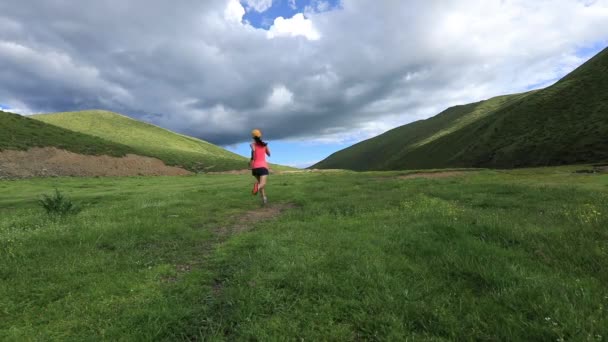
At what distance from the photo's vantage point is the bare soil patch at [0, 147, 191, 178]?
160ft

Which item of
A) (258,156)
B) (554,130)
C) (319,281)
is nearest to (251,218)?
(258,156)

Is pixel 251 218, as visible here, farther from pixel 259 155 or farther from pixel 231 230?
pixel 259 155

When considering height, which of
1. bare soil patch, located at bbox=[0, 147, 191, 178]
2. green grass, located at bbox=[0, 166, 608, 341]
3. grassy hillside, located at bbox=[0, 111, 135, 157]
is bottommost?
green grass, located at bbox=[0, 166, 608, 341]

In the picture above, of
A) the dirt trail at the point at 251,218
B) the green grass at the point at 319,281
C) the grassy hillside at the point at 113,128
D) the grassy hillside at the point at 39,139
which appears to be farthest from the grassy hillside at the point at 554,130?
the grassy hillside at the point at 39,139

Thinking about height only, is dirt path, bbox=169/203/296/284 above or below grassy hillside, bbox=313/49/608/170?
below

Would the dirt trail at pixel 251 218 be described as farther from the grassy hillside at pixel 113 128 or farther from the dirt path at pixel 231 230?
the grassy hillside at pixel 113 128

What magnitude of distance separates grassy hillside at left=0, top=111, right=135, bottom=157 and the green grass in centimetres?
5987

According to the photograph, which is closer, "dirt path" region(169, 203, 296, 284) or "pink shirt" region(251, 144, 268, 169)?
"dirt path" region(169, 203, 296, 284)

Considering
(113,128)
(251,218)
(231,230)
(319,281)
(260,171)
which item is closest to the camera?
(319,281)

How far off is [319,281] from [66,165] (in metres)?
66.8

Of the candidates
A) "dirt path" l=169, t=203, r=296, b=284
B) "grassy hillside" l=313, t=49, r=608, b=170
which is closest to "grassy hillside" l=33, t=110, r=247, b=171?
"grassy hillside" l=313, t=49, r=608, b=170

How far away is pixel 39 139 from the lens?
60969 millimetres

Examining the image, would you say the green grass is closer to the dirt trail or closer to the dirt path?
the dirt path

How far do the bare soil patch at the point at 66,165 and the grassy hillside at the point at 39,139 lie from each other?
1682 millimetres
